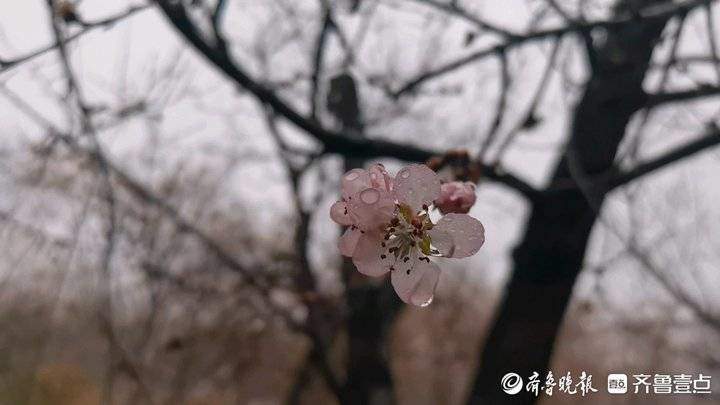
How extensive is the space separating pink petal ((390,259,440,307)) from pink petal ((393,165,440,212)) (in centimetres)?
5

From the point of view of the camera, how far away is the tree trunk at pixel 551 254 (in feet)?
7.08

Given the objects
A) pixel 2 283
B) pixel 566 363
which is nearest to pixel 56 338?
pixel 2 283

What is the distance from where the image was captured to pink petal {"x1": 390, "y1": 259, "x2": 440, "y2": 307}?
64cm

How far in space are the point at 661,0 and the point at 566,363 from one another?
5.92 meters

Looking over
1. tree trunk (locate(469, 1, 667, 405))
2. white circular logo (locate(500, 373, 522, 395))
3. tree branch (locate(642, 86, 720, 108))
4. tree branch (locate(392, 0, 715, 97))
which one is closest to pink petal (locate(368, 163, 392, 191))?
tree branch (locate(392, 0, 715, 97))

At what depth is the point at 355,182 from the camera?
2.08 feet

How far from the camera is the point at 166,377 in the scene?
4195mm

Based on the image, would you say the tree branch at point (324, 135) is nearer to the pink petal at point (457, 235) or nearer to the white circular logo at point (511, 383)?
the white circular logo at point (511, 383)

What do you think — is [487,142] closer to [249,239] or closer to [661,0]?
[661,0]

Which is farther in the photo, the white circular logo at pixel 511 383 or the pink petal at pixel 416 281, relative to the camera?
the white circular logo at pixel 511 383

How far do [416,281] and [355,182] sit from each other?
105 millimetres

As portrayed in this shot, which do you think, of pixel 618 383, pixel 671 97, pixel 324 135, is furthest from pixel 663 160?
pixel 618 383

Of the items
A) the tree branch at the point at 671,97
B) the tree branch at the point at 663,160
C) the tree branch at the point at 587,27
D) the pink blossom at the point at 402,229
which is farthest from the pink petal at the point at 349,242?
the tree branch at the point at 671,97

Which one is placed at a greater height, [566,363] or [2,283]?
[566,363]
